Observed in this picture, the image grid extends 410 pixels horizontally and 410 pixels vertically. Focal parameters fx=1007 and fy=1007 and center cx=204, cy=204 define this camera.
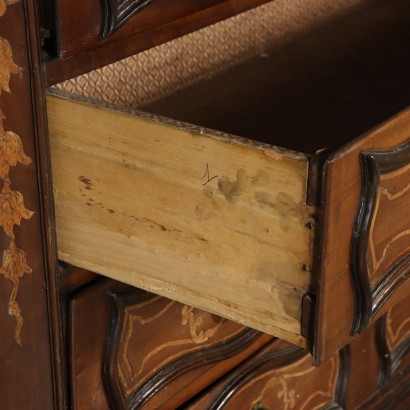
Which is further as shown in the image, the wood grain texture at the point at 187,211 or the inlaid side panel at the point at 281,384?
the inlaid side panel at the point at 281,384

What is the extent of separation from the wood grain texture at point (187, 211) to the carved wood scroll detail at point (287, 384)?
37cm

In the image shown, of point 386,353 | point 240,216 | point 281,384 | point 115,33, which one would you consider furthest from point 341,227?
point 386,353

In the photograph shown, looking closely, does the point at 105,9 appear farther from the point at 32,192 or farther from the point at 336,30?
the point at 336,30

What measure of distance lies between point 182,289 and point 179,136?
14cm

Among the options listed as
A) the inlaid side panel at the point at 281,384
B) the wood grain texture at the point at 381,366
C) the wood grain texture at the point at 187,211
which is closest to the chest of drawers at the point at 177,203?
the wood grain texture at the point at 187,211

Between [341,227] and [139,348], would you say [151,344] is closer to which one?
[139,348]

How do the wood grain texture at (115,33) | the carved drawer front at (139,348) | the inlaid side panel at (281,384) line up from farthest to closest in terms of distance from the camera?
1. the inlaid side panel at (281,384)
2. the carved drawer front at (139,348)
3. the wood grain texture at (115,33)

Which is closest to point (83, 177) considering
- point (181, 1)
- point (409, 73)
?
point (181, 1)

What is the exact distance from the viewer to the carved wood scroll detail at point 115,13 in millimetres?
875

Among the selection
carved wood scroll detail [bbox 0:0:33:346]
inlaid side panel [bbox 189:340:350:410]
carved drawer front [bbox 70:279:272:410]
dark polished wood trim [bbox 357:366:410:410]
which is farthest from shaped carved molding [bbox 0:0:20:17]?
dark polished wood trim [bbox 357:366:410:410]

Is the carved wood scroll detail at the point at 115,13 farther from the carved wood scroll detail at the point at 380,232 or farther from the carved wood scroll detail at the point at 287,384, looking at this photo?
the carved wood scroll detail at the point at 287,384

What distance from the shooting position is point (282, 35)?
1366 millimetres

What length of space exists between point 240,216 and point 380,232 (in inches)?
5.1

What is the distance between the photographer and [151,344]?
3.51 feet
